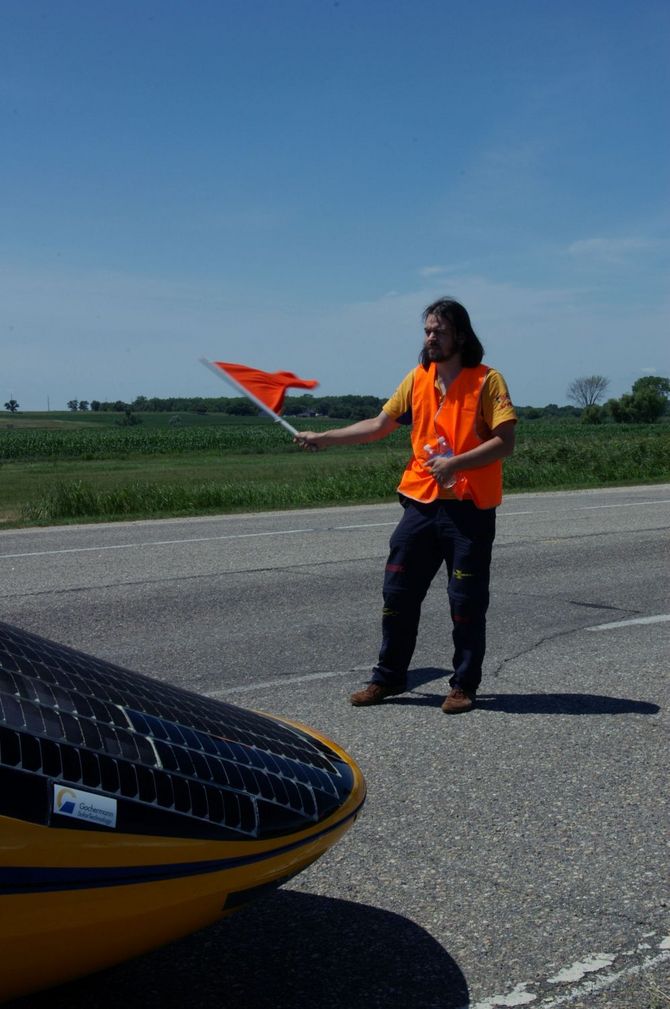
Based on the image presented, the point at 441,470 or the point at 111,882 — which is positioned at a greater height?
the point at 441,470

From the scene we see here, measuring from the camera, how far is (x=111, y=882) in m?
2.28

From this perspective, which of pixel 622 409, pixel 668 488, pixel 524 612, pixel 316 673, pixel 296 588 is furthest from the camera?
pixel 622 409

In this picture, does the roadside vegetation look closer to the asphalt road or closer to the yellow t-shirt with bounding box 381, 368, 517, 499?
the yellow t-shirt with bounding box 381, 368, 517, 499

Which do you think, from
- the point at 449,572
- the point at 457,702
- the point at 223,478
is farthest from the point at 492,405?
the point at 223,478

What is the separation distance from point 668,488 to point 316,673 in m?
16.1

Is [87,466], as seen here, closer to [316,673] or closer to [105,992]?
[316,673]

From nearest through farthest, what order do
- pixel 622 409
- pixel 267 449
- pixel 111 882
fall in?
pixel 111 882 < pixel 267 449 < pixel 622 409

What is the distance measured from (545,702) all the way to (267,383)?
2.05m

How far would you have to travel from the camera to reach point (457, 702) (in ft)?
17.4

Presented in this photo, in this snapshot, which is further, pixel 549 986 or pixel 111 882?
pixel 549 986

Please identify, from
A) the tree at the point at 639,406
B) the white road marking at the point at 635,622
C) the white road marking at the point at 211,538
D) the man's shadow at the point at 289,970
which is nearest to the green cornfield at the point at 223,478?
the white road marking at the point at 211,538

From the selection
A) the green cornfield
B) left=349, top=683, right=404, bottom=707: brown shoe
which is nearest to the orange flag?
left=349, top=683, right=404, bottom=707: brown shoe

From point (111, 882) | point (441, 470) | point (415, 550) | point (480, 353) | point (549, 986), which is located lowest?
point (549, 986)

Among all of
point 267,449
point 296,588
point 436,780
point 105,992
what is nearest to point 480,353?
point 436,780
